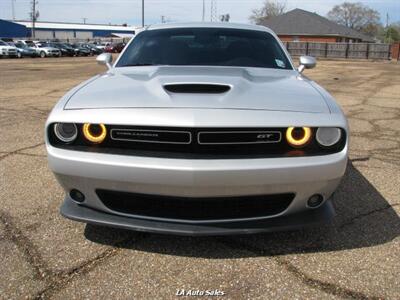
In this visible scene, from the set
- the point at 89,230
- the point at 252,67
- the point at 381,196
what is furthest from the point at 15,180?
the point at 381,196

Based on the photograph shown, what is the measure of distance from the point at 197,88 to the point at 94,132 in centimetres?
→ 70

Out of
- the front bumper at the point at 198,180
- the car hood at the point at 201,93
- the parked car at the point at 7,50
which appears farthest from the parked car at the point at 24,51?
the front bumper at the point at 198,180

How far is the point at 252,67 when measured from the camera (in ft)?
12.9

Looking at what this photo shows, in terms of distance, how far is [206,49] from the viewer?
4160 millimetres

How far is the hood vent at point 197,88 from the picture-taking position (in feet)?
9.23

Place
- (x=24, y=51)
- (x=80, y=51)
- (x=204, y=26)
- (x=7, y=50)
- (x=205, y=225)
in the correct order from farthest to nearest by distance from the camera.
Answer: (x=80, y=51) < (x=24, y=51) < (x=7, y=50) < (x=204, y=26) < (x=205, y=225)

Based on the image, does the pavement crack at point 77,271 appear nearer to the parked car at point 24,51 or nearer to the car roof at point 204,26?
the car roof at point 204,26

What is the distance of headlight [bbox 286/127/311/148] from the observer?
2.60 meters

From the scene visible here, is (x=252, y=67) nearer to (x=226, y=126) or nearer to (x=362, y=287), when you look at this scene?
(x=226, y=126)

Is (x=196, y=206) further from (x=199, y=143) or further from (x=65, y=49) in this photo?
(x=65, y=49)

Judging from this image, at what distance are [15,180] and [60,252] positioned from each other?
1.66 metres

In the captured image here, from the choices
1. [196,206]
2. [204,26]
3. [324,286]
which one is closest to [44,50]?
[204,26]

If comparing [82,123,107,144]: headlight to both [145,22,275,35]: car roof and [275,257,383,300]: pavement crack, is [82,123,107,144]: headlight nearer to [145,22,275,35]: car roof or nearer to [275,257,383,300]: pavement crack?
[275,257,383,300]: pavement crack

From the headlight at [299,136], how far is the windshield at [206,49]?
1552mm
